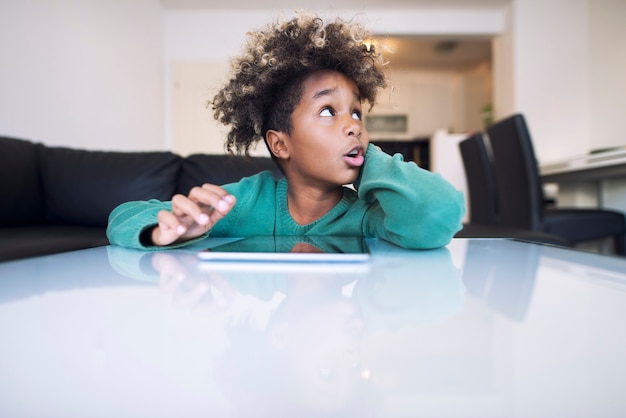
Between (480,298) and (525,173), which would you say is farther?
(525,173)

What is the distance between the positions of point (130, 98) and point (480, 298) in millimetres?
2302

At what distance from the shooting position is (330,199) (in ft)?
2.13

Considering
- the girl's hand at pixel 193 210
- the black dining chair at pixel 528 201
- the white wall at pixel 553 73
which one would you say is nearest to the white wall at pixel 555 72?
the white wall at pixel 553 73

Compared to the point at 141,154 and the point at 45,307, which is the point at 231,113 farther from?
the point at 141,154

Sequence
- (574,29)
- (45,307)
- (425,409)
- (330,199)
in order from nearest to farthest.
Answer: (425,409), (45,307), (330,199), (574,29)

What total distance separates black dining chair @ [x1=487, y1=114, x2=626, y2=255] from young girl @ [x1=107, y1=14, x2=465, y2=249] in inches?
40.8

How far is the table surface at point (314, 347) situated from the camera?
0.10 metres

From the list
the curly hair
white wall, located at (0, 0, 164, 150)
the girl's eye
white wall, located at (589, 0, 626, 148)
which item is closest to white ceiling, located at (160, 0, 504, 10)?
white wall, located at (589, 0, 626, 148)

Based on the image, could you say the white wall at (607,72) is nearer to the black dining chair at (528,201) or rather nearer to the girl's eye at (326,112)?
the black dining chair at (528,201)

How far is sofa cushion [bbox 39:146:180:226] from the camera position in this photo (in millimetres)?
1109

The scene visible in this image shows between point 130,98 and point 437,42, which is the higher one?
point 437,42

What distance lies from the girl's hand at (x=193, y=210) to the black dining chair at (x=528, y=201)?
1387 millimetres

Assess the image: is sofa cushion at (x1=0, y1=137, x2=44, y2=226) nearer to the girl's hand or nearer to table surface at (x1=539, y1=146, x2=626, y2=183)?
the girl's hand

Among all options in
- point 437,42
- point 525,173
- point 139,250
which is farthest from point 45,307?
point 437,42
